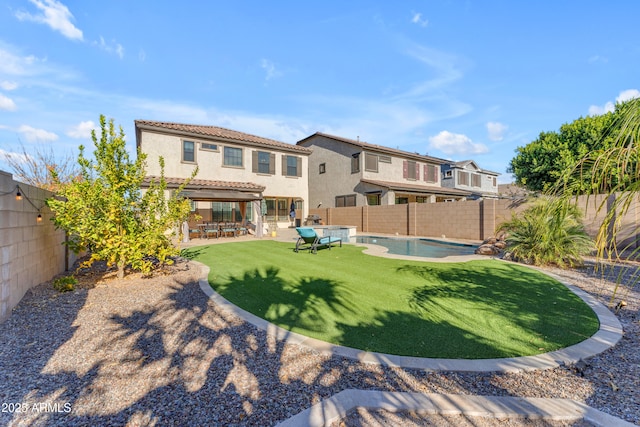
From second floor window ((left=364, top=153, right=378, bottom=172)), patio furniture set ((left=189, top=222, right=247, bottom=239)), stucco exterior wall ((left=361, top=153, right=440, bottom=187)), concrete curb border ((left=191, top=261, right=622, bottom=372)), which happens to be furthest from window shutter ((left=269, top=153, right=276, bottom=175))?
concrete curb border ((left=191, top=261, right=622, bottom=372))

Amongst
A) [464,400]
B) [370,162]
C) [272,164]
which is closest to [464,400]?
[464,400]

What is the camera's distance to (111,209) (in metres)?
6.22

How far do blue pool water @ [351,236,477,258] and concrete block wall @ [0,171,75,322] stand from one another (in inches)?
434

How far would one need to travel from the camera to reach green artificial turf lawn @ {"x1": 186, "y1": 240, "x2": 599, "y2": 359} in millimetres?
3701

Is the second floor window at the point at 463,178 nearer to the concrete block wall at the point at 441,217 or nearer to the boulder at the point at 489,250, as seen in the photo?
the concrete block wall at the point at 441,217

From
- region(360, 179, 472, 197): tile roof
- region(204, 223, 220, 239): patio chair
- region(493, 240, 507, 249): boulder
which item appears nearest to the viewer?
region(493, 240, 507, 249): boulder

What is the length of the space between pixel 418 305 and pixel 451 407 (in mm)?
2694

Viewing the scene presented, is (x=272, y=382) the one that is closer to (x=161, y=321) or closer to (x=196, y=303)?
(x=161, y=321)

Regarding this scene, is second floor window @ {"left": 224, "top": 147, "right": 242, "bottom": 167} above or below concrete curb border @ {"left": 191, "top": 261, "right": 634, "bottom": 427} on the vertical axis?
above

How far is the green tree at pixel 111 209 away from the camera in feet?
19.6

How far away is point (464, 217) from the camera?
16188 mm

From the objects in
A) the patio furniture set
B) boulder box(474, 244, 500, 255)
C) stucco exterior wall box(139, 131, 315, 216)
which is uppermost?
stucco exterior wall box(139, 131, 315, 216)

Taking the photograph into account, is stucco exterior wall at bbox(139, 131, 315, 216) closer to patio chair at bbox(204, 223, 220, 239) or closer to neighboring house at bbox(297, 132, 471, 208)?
patio chair at bbox(204, 223, 220, 239)

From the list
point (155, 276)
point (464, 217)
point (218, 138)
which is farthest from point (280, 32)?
point (464, 217)
